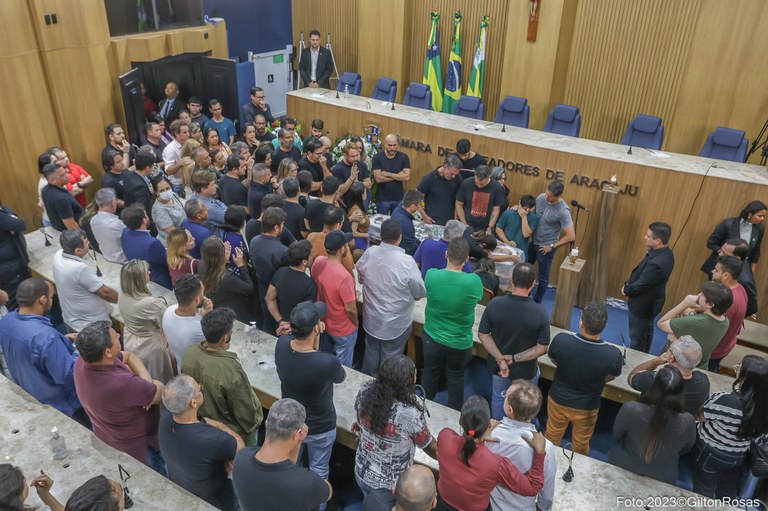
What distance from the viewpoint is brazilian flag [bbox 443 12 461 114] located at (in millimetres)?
11078

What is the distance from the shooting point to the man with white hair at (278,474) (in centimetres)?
256

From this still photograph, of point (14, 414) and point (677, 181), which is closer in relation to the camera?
point (14, 414)

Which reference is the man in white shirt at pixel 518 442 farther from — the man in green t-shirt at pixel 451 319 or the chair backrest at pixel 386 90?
the chair backrest at pixel 386 90

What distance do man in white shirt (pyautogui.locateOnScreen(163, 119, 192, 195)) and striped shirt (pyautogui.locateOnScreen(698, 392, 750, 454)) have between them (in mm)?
5674

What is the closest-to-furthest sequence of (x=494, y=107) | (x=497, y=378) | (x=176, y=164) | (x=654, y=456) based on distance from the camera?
1. (x=654, y=456)
2. (x=497, y=378)
3. (x=176, y=164)
4. (x=494, y=107)

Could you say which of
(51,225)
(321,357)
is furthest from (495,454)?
(51,225)

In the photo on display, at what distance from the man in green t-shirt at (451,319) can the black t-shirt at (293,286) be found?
2.80ft

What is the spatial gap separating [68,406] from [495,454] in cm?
292

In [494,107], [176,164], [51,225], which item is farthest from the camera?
[494,107]

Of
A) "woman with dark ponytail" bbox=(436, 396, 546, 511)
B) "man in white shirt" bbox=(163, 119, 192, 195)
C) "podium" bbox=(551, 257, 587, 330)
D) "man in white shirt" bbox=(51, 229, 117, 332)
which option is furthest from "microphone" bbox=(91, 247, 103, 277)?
"podium" bbox=(551, 257, 587, 330)

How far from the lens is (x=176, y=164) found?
689 centimetres

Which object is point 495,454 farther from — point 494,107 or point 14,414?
point 494,107

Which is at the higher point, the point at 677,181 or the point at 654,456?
the point at 677,181

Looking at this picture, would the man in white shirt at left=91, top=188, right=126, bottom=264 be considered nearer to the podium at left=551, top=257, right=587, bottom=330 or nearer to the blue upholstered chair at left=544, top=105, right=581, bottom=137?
the podium at left=551, top=257, right=587, bottom=330
